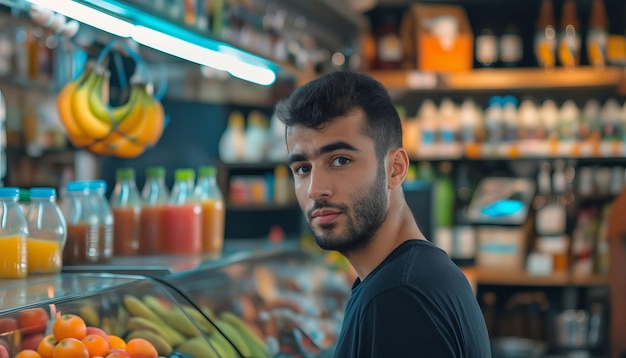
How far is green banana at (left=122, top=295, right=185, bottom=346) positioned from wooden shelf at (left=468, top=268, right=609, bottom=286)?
3657mm

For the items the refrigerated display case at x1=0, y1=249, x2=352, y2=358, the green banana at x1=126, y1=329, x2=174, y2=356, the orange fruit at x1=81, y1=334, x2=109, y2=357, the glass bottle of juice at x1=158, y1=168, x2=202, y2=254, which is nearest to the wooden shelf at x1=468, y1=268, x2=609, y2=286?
the refrigerated display case at x1=0, y1=249, x2=352, y2=358

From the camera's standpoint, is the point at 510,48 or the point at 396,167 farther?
the point at 510,48


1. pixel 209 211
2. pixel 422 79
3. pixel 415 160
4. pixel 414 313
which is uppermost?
pixel 422 79

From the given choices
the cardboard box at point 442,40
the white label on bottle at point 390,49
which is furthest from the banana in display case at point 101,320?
the white label on bottle at point 390,49

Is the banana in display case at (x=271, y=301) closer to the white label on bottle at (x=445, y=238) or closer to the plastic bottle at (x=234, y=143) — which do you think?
the white label on bottle at (x=445, y=238)

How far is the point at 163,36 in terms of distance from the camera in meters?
2.41

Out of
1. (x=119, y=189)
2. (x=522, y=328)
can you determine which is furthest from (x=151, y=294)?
(x=522, y=328)

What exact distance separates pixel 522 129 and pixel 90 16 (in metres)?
4.21

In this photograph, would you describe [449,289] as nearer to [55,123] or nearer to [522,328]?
[522,328]

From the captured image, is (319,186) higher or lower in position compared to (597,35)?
lower

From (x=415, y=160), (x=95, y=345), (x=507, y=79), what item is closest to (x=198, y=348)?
(x=95, y=345)

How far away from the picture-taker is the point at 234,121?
6.14 meters

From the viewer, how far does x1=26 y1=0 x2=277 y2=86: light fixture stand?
1997 millimetres

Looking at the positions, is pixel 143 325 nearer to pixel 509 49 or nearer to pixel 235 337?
pixel 235 337
